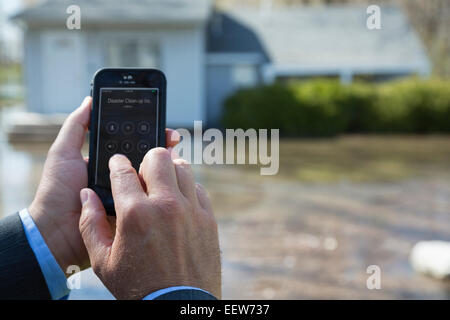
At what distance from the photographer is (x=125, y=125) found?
1535 millimetres

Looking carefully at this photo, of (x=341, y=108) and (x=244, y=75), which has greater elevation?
(x=244, y=75)

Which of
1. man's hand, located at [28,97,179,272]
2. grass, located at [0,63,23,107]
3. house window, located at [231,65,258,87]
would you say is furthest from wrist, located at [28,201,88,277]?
grass, located at [0,63,23,107]

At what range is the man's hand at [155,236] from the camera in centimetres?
100

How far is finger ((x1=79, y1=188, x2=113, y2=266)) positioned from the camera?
107cm

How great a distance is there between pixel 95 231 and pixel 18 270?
37cm

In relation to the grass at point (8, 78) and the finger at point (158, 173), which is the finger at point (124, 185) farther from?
the grass at point (8, 78)

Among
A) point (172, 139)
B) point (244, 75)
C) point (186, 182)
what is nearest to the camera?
point (186, 182)

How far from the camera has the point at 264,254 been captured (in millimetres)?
5016

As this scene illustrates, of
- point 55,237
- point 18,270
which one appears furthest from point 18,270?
point 55,237

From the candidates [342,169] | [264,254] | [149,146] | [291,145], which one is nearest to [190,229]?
[149,146]

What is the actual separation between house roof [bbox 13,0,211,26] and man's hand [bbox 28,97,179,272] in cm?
1281

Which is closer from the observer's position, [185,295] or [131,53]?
[185,295]

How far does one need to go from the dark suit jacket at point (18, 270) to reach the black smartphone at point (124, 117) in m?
0.25

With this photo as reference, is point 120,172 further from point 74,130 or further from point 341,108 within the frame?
point 341,108
